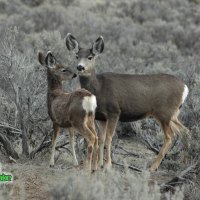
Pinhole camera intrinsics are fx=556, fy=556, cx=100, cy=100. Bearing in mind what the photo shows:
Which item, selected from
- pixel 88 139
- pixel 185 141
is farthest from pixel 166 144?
pixel 88 139

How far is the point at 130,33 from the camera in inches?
1225

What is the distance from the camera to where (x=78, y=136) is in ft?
34.6

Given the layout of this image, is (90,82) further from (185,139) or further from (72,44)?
(185,139)

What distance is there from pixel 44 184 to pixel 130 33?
78.7 feet

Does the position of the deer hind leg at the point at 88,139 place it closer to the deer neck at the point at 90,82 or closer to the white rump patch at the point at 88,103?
the white rump patch at the point at 88,103

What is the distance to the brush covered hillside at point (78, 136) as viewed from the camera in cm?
694

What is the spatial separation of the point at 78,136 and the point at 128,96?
1.36 meters

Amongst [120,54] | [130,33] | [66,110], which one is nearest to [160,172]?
[66,110]

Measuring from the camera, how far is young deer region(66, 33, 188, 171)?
9539mm

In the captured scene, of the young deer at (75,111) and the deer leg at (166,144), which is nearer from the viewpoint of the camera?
the young deer at (75,111)

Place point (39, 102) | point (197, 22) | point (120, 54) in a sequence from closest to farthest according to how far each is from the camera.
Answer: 1. point (39, 102)
2. point (120, 54)
3. point (197, 22)

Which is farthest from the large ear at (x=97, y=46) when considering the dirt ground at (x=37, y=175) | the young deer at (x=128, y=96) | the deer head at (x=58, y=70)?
the dirt ground at (x=37, y=175)

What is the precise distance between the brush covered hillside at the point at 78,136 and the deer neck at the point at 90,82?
1.11 m

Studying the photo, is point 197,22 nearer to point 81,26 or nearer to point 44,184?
point 81,26
